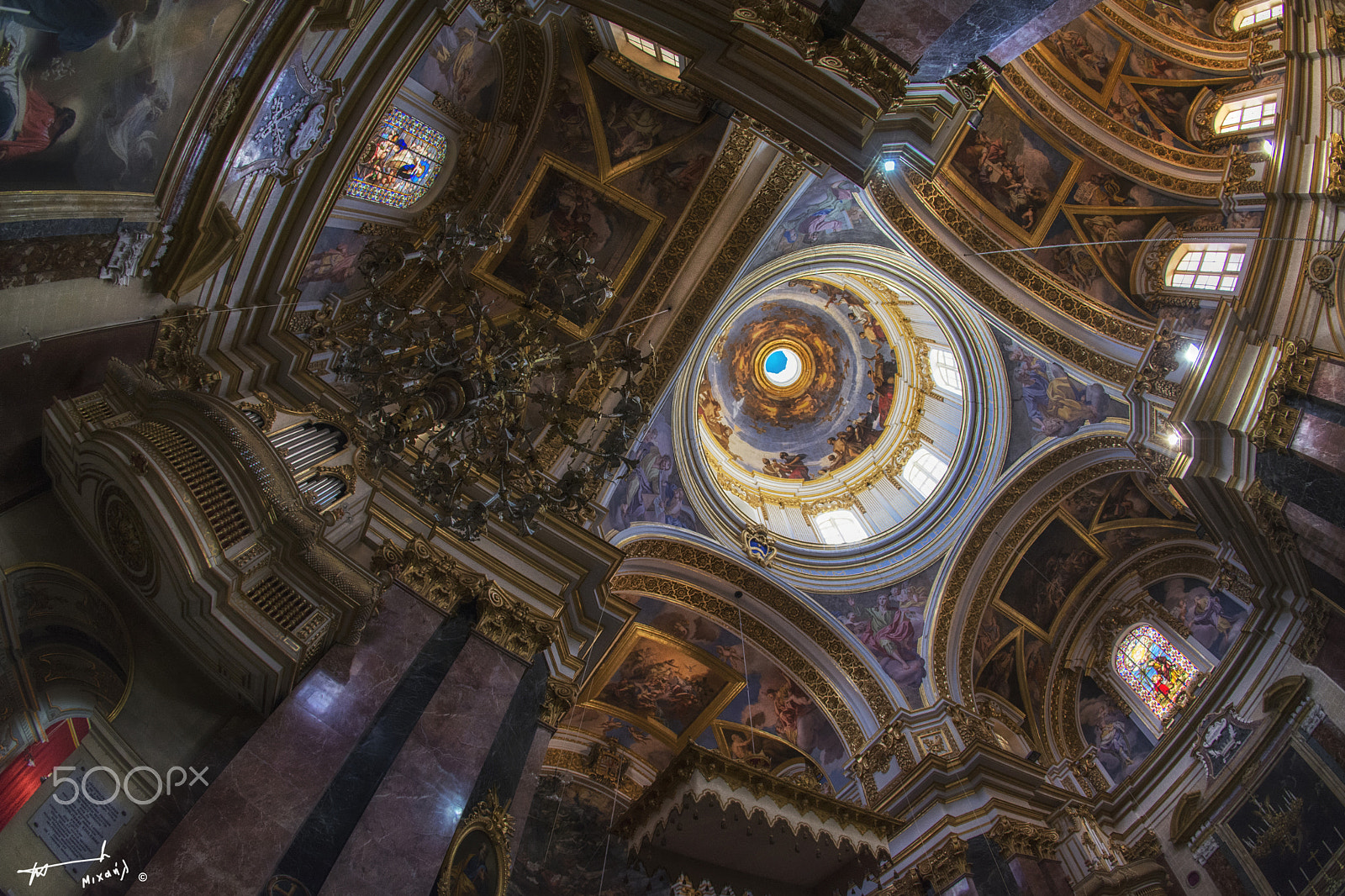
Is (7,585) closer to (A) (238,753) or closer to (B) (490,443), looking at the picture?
(A) (238,753)

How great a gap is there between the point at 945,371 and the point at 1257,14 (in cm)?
725

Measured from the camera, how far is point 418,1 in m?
6.74

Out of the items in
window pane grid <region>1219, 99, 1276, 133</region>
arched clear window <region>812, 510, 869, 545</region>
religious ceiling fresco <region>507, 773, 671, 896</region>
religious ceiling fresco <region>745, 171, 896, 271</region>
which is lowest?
religious ceiling fresco <region>507, 773, 671, 896</region>

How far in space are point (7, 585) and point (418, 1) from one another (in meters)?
6.36

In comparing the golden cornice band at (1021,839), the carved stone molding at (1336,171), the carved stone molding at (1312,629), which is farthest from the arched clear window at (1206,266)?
the golden cornice band at (1021,839)

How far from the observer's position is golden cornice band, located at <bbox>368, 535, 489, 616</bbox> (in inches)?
283

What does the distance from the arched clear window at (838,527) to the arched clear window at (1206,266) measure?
7232 mm

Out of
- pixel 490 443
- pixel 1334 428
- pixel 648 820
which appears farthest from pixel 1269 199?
pixel 648 820

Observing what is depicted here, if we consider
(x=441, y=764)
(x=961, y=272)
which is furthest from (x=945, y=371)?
(x=441, y=764)

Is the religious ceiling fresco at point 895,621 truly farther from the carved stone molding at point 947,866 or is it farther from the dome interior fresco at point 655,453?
the carved stone molding at point 947,866

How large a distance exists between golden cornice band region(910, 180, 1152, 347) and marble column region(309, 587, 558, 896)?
9.23m

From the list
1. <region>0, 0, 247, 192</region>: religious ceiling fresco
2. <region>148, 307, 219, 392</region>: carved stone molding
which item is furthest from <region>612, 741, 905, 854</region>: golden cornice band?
<region>0, 0, 247, 192</region>: religious ceiling fresco

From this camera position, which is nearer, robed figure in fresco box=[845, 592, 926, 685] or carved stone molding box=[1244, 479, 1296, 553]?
carved stone molding box=[1244, 479, 1296, 553]

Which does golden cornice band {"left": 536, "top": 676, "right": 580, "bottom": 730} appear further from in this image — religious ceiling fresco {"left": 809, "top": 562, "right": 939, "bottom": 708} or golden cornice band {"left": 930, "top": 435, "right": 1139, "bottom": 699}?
golden cornice band {"left": 930, "top": 435, "right": 1139, "bottom": 699}
